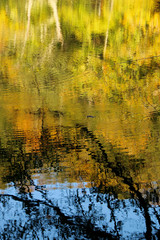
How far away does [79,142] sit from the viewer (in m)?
4.27

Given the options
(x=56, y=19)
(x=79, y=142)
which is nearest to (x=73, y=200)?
(x=79, y=142)

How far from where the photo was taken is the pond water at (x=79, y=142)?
9.13 feet

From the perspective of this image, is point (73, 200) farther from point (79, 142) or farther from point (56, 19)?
point (56, 19)

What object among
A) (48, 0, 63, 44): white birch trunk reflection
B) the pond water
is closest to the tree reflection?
the pond water

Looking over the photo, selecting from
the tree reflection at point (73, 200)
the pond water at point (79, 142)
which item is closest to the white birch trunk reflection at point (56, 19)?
the pond water at point (79, 142)

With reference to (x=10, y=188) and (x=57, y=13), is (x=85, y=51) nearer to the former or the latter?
(x=10, y=188)

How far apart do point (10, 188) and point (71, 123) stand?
1696 millimetres

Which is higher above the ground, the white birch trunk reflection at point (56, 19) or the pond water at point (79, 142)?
the white birch trunk reflection at point (56, 19)

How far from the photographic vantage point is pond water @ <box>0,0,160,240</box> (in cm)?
278

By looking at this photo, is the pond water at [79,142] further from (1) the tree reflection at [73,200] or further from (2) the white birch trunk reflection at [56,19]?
(2) the white birch trunk reflection at [56,19]

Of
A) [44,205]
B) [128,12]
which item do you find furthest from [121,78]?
[128,12]

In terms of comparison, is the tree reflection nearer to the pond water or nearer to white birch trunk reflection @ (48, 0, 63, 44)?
the pond water

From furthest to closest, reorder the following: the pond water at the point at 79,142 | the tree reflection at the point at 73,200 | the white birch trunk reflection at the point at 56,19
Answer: the white birch trunk reflection at the point at 56,19, the pond water at the point at 79,142, the tree reflection at the point at 73,200

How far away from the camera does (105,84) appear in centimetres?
688
